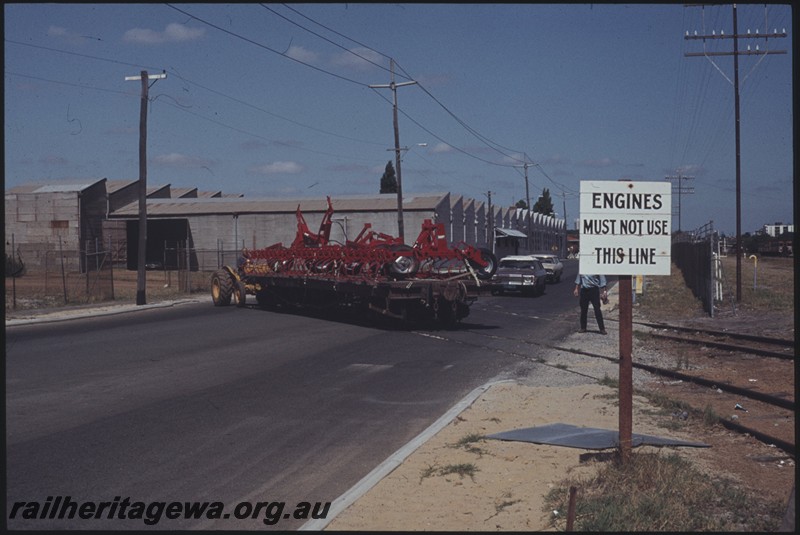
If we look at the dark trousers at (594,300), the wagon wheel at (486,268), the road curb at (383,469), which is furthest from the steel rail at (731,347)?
the road curb at (383,469)

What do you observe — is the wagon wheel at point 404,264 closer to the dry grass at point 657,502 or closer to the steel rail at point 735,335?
the steel rail at point 735,335

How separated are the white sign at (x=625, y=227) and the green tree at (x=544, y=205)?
138 metres

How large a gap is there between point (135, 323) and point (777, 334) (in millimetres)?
16413

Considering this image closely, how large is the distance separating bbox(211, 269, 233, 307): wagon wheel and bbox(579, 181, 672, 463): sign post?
2309 centimetres

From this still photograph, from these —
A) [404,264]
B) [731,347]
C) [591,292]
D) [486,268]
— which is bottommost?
[731,347]

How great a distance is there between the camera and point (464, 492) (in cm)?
658

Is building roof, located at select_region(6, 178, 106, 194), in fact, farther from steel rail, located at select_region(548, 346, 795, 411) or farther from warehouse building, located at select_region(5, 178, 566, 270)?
steel rail, located at select_region(548, 346, 795, 411)

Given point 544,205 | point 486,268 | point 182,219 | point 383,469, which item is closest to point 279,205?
point 182,219

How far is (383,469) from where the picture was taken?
7.15 m

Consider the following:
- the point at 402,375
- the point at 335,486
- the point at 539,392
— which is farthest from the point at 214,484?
the point at 402,375

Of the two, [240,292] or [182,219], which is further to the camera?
[182,219]

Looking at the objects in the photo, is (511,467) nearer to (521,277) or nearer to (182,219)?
(521,277)

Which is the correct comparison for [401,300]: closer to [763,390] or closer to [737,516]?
[763,390]

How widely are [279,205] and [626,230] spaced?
5636 centimetres
